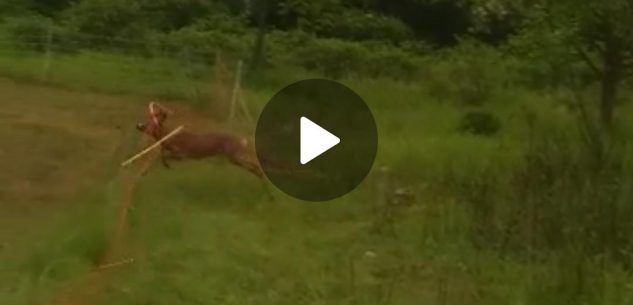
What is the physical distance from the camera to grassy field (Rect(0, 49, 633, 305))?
688cm

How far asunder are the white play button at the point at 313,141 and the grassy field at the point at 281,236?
0.55 meters

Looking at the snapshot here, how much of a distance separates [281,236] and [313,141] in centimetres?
298

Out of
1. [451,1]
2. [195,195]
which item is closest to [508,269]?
[195,195]

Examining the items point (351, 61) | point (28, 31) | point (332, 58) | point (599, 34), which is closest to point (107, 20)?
point (28, 31)

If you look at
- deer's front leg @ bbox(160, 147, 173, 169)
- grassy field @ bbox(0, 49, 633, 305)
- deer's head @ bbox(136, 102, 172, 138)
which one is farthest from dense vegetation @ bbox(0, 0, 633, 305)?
deer's head @ bbox(136, 102, 172, 138)

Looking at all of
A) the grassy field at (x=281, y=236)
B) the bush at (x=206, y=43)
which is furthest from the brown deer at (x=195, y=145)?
the bush at (x=206, y=43)

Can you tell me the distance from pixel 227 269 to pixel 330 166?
3.43 metres

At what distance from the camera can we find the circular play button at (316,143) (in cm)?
1026

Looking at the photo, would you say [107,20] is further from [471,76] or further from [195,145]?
[195,145]

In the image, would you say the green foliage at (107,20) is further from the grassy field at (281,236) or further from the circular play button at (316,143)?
the grassy field at (281,236)

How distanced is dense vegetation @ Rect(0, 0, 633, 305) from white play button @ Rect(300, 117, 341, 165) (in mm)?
556

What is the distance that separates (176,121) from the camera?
41.3ft

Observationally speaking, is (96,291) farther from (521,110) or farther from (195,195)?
(521,110)

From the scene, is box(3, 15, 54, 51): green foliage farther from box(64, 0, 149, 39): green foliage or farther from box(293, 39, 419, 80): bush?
box(293, 39, 419, 80): bush
